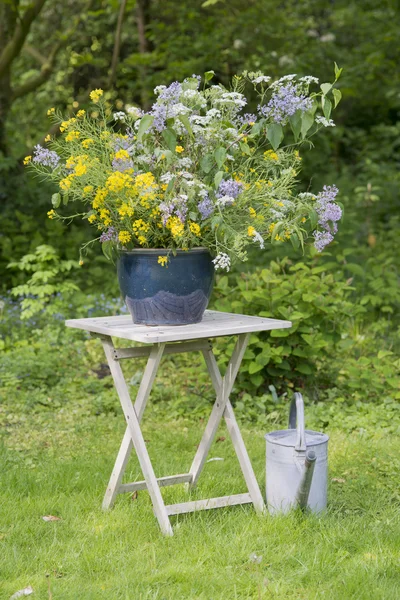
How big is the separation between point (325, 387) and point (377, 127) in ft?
25.1

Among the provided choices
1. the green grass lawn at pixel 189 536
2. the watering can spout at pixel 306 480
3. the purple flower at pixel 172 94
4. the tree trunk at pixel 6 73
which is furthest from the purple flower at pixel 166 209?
the tree trunk at pixel 6 73

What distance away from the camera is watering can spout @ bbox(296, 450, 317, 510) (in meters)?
3.28

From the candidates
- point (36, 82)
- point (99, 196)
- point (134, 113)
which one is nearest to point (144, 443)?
point (99, 196)

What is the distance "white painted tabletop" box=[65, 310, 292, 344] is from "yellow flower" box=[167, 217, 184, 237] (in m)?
0.40

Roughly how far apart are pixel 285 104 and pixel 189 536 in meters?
1.81

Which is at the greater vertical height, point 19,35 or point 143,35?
point 143,35

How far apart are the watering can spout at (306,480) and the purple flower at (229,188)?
1078 mm

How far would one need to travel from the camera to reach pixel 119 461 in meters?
3.63

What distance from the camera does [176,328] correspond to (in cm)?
342

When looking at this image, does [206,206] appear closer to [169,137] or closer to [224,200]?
[224,200]

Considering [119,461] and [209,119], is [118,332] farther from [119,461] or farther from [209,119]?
[209,119]

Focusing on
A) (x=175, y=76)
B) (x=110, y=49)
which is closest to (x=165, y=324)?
(x=175, y=76)

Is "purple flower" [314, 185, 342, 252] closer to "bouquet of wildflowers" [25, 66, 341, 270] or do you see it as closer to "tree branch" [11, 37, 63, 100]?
"bouquet of wildflowers" [25, 66, 341, 270]

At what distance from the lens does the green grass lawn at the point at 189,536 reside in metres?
2.90
